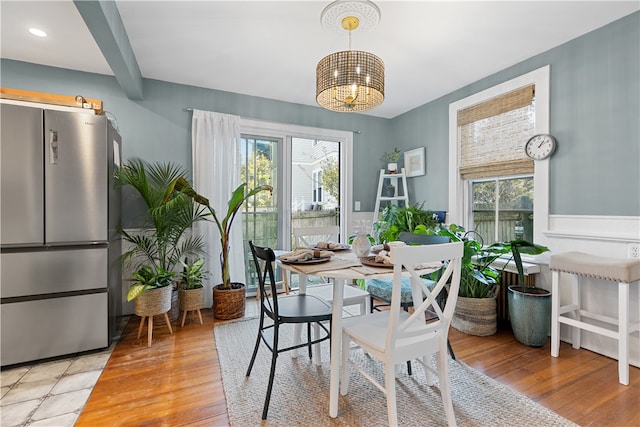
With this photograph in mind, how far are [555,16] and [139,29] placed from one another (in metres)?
3.13

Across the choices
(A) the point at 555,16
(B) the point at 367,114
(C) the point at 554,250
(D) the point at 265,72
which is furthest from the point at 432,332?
(B) the point at 367,114

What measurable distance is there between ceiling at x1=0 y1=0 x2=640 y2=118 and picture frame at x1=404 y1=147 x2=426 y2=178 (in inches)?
38.8

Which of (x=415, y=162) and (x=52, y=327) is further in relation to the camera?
(x=415, y=162)

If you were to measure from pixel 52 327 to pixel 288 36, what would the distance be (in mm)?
2850

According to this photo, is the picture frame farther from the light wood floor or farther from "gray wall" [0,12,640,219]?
the light wood floor

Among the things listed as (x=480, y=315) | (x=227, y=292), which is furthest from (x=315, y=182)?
(x=480, y=315)

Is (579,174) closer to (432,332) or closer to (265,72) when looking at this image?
→ (432,332)

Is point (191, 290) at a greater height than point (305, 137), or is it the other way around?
point (305, 137)

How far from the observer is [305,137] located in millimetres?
3990

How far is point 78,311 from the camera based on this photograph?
2258 millimetres

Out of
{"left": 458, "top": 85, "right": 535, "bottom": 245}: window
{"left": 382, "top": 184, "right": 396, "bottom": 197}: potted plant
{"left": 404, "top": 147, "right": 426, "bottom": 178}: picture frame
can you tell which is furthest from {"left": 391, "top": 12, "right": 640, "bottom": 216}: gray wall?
{"left": 382, "top": 184, "right": 396, "bottom": 197}: potted plant

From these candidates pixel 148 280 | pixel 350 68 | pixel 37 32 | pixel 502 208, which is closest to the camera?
pixel 350 68

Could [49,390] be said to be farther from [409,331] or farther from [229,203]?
[409,331]

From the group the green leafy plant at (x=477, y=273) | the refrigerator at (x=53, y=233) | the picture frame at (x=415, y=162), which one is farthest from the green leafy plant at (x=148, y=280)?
the picture frame at (x=415, y=162)
